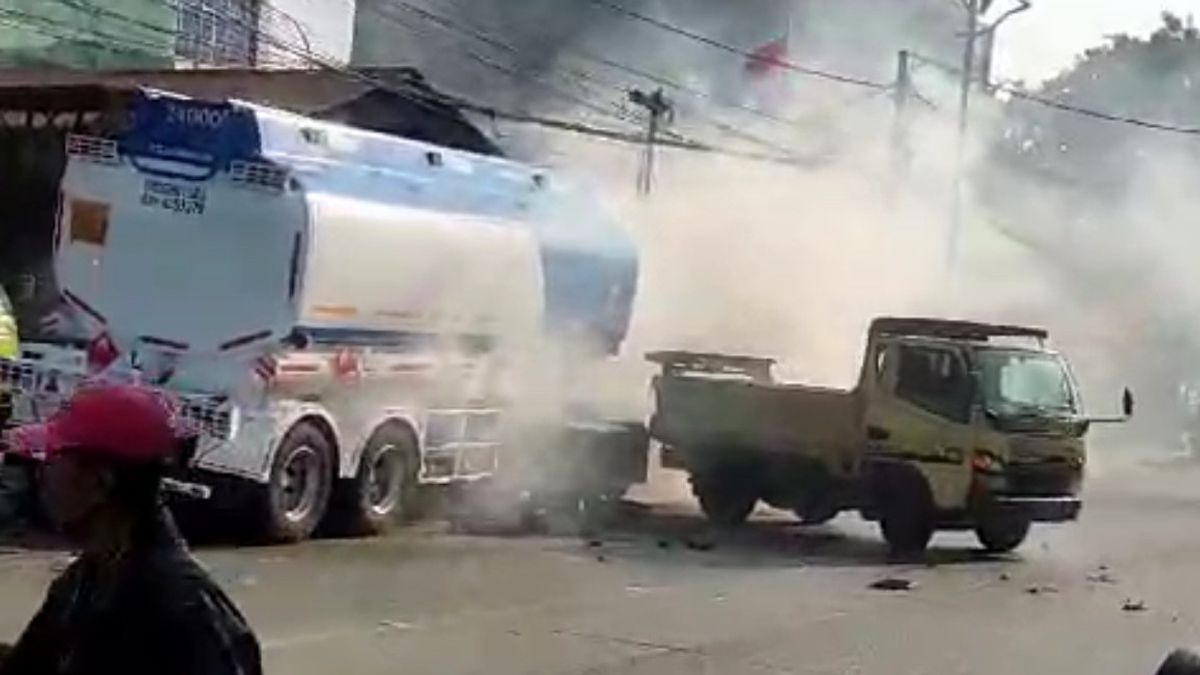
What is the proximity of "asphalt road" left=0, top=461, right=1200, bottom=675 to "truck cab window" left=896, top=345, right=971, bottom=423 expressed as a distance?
130cm

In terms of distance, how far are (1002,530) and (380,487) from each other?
536 cm

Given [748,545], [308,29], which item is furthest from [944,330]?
[308,29]

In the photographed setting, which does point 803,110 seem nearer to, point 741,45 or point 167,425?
point 741,45

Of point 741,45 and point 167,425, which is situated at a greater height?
point 741,45

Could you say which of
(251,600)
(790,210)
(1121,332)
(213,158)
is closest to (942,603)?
(251,600)

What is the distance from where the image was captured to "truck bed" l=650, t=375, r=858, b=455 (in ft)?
59.9

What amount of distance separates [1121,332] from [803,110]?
809cm

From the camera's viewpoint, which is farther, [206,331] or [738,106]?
[738,106]

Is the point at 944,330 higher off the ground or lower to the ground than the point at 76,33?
lower

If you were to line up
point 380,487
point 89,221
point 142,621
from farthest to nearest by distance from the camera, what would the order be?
point 380,487, point 89,221, point 142,621

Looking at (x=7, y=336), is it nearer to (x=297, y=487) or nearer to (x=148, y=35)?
(x=297, y=487)

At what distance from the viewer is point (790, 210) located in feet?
97.0

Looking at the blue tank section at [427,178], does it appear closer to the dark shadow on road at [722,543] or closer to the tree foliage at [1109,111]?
the dark shadow on road at [722,543]

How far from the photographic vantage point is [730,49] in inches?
1784
